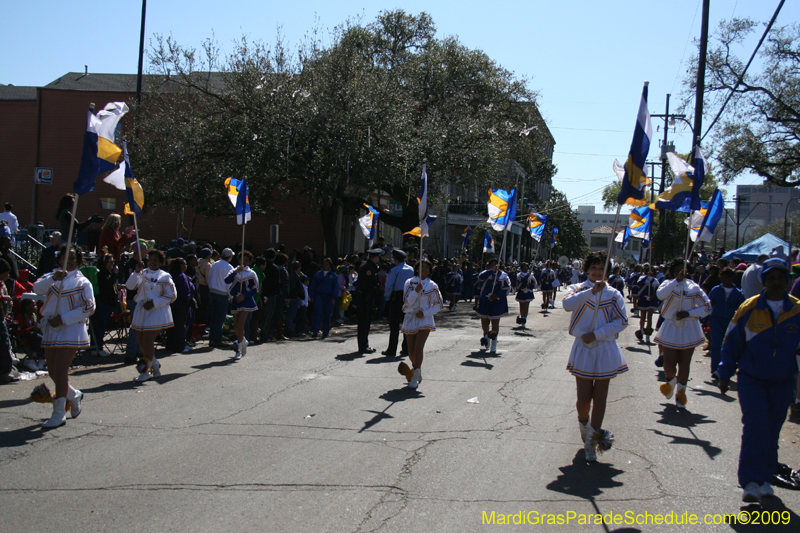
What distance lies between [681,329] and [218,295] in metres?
7.92

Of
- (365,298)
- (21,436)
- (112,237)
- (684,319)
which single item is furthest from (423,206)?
(112,237)

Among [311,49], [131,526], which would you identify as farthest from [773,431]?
[311,49]

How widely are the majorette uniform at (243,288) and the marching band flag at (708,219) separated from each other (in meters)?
7.08

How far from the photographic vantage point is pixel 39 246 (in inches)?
588

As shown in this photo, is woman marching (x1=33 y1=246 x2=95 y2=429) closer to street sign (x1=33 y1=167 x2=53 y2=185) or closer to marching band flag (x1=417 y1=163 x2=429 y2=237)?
marching band flag (x1=417 y1=163 x2=429 y2=237)

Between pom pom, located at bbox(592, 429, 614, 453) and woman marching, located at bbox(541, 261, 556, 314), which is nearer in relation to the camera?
pom pom, located at bbox(592, 429, 614, 453)

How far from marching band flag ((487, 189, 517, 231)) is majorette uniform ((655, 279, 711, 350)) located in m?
6.98

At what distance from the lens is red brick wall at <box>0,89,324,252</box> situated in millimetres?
29469

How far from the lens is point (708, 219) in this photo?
9.88 m

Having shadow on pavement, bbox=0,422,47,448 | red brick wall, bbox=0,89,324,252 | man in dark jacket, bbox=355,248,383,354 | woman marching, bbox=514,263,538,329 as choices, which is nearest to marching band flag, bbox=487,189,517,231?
woman marching, bbox=514,263,538,329

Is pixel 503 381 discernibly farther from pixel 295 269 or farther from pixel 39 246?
pixel 39 246

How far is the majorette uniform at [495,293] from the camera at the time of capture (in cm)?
1296

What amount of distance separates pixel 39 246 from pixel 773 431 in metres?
15.1

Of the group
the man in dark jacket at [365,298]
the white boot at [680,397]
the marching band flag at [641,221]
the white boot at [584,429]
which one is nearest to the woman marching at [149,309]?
the man in dark jacket at [365,298]
